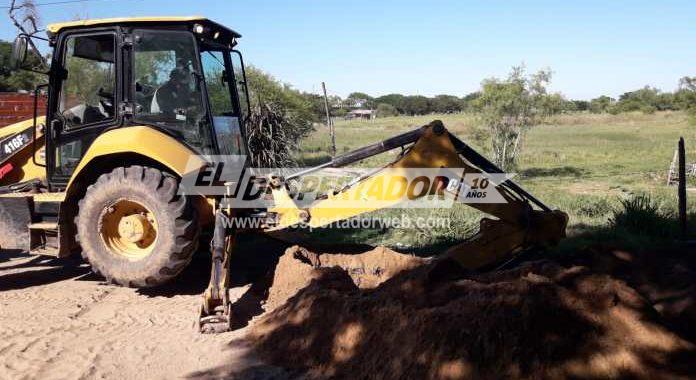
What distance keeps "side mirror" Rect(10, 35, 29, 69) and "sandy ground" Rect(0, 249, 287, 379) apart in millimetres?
2409

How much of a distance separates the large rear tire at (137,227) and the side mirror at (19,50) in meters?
1.36

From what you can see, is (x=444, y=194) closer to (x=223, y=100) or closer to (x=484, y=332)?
(x=484, y=332)

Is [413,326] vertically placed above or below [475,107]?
below

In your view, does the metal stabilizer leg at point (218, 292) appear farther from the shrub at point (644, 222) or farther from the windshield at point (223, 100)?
the shrub at point (644, 222)

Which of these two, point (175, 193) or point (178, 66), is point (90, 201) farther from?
point (178, 66)

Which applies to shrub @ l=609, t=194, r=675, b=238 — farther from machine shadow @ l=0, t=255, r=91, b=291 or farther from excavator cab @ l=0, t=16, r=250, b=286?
machine shadow @ l=0, t=255, r=91, b=291

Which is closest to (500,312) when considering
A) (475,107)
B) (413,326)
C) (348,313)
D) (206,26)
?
(413,326)

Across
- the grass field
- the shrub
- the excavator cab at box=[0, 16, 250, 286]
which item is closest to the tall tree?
the grass field

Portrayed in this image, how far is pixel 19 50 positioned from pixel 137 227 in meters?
2.04

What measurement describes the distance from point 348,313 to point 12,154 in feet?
15.6

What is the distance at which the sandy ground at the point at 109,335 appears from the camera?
14.4ft

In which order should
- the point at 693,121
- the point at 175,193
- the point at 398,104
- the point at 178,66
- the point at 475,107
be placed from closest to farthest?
1. the point at 175,193
2. the point at 178,66
3. the point at 475,107
4. the point at 693,121
5. the point at 398,104

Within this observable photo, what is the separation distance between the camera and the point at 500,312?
3873 millimetres

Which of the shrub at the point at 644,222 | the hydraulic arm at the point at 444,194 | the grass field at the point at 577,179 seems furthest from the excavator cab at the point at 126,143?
the shrub at the point at 644,222
